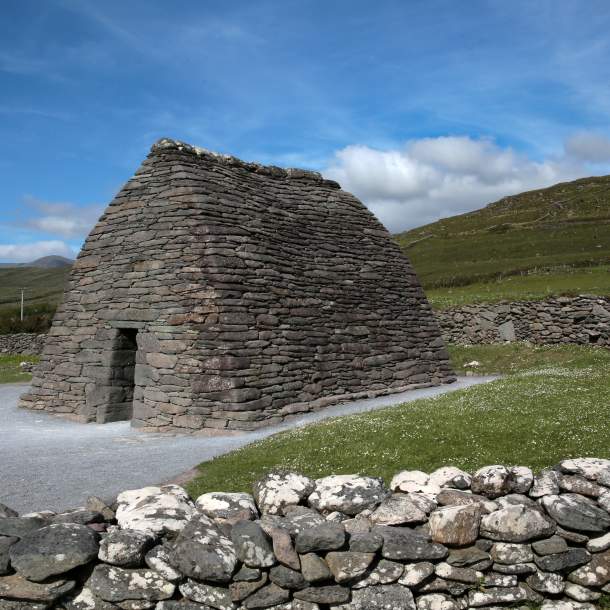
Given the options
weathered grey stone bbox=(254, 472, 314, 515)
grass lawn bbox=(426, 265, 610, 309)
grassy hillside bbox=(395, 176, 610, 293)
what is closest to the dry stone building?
weathered grey stone bbox=(254, 472, 314, 515)

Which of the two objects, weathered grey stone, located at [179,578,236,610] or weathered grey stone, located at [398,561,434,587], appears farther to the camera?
weathered grey stone, located at [398,561,434,587]

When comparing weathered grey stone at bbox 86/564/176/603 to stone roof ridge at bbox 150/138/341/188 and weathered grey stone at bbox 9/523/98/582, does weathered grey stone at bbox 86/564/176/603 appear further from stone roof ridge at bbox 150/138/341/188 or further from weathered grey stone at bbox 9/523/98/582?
stone roof ridge at bbox 150/138/341/188

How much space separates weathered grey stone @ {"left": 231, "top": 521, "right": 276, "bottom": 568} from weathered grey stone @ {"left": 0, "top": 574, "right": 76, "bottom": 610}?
1.28 m

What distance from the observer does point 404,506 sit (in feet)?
16.9

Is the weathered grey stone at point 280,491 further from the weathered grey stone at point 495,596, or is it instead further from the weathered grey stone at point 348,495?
the weathered grey stone at point 495,596

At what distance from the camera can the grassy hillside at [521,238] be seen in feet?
165

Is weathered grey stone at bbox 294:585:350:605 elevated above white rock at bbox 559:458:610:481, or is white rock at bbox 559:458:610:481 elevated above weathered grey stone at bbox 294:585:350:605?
white rock at bbox 559:458:610:481

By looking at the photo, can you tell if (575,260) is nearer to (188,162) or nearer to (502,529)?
(188,162)

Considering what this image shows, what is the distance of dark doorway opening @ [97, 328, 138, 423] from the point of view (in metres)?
15.7

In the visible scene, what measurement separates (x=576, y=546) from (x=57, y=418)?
14232mm

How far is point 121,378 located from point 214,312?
11.5ft

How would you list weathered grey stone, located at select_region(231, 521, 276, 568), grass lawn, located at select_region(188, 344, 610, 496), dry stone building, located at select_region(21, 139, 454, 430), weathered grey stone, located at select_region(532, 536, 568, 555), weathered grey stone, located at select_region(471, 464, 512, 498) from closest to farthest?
1. weathered grey stone, located at select_region(231, 521, 276, 568)
2. weathered grey stone, located at select_region(532, 536, 568, 555)
3. weathered grey stone, located at select_region(471, 464, 512, 498)
4. grass lawn, located at select_region(188, 344, 610, 496)
5. dry stone building, located at select_region(21, 139, 454, 430)

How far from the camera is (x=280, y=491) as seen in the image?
5.50 m

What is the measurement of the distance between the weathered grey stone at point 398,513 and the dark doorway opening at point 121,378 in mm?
11915
